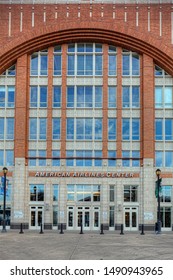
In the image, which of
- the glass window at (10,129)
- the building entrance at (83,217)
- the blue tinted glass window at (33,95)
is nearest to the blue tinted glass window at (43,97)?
the blue tinted glass window at (33,95)

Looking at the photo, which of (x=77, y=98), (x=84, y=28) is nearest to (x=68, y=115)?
(x=77, y=98)

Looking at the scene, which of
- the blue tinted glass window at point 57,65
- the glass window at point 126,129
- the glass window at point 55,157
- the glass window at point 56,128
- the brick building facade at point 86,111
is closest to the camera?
the brick building facade at point 86,111

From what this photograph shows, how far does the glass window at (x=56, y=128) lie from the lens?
52.3m

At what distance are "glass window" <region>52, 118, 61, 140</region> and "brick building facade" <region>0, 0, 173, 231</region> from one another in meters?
0.11

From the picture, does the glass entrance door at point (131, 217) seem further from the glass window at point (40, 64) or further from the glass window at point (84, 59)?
the glass window at point (40, 64)

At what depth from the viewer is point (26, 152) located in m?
52.1

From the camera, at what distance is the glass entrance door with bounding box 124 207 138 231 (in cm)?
5094

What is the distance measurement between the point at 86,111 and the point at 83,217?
11.7 metres

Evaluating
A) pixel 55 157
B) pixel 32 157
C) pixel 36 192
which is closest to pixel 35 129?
pixel 32 157

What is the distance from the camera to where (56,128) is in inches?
2068

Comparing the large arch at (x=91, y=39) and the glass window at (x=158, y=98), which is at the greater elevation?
the large arch at (x=91, y=39)

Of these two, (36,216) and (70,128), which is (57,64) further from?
(36,216)

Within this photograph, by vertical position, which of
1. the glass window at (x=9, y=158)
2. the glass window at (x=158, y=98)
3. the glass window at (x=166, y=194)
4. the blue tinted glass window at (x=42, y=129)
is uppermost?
the glass window at (x=158, y=98)

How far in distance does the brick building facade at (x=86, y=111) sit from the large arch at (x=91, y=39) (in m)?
0.11
